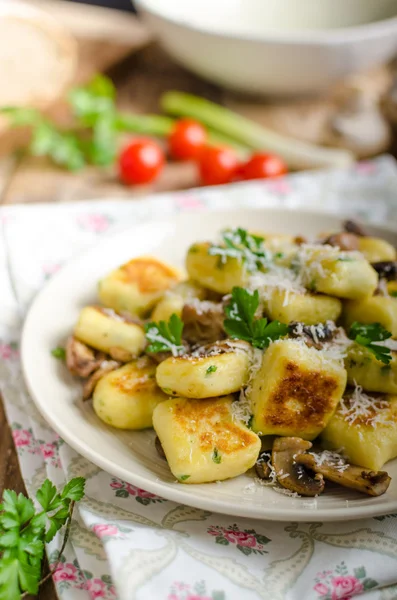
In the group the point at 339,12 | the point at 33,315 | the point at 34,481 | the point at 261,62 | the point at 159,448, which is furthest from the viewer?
the point at 339,12

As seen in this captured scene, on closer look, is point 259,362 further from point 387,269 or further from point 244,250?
point 387,269

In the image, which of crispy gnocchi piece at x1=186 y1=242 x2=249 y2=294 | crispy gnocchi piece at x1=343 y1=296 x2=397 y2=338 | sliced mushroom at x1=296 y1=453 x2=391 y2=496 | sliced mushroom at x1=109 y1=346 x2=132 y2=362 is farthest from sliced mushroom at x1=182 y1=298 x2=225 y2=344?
sliced mushroom at x1=296 y1=453 x2=391 y2=496

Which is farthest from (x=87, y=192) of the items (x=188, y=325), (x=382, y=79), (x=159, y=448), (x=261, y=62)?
(x=382, y=79)

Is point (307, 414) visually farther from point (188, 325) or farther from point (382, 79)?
point (382, 79)

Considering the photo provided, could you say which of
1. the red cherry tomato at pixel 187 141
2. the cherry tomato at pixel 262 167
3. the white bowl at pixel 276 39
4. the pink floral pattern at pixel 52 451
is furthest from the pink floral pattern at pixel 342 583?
the white bowl at pixel 276 39

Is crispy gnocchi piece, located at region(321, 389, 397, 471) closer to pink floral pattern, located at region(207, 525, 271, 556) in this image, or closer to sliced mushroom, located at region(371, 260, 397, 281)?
pink floral pattern, located at region(207, 525, 271, 556)

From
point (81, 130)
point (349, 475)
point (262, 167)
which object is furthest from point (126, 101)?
point (349, 475)

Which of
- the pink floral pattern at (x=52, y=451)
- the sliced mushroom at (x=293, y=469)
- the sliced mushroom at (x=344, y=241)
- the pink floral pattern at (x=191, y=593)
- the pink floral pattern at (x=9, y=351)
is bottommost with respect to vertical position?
the pink floral pattern at (x=9, y=351)

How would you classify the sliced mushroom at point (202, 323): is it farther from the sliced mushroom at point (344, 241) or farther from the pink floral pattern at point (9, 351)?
the pink floral pattern at point (9, 351)
